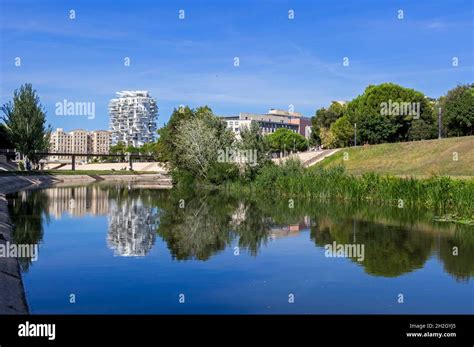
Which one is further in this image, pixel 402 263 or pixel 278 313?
pixel 402 263

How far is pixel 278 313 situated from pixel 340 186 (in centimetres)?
3047

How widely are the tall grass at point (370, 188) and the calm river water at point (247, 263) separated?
1742 mm

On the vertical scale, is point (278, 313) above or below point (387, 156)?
below

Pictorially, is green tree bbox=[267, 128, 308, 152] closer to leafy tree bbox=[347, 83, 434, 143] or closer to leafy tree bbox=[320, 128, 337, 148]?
leafy tree bbox=[320, 128, 337, 148]

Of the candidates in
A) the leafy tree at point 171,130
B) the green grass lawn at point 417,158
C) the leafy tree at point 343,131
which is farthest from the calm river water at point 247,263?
the leafy tree at point 343,131

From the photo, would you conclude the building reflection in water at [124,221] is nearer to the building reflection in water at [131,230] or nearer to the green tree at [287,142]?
the building reflection in water at [131,230]

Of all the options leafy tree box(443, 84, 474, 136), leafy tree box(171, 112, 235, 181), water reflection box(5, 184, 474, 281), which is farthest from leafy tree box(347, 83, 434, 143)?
water reflection box(5, 184, 474, 281)

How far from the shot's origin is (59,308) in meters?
11.2

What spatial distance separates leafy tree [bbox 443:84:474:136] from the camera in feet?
235

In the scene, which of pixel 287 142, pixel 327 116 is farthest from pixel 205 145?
pixel 287 142

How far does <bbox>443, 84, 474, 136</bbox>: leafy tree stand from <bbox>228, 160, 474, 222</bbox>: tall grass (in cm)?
3435

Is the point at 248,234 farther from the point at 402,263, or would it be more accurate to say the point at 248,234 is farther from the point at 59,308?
the point at 59,308
